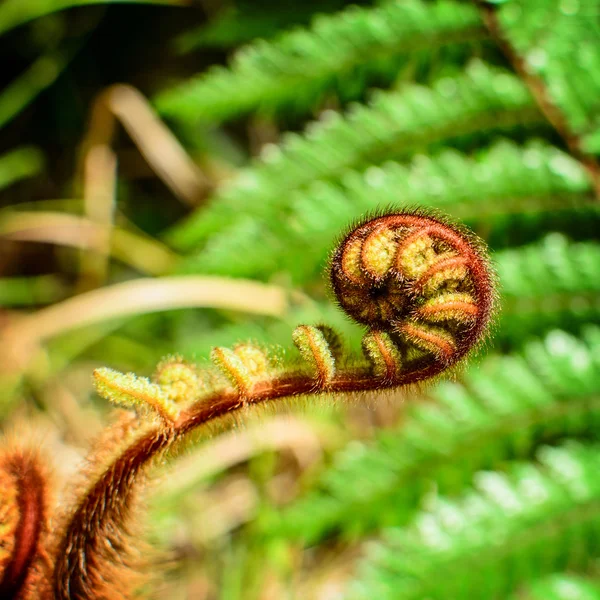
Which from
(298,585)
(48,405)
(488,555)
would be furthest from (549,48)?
(48,405)

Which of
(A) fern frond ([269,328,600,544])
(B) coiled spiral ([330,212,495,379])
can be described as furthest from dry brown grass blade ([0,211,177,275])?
(B) coiled spiral ([330,212,495,379])

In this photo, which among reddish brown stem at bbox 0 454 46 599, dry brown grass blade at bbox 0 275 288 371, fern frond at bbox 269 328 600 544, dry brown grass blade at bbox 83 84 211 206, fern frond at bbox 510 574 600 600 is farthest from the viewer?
dry brown grass blade at bbox 83 84 211 206

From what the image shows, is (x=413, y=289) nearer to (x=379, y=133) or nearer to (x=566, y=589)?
(x=566, y=589)

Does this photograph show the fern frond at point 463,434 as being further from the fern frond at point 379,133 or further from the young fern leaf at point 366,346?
the young fern leaf at point 366,346

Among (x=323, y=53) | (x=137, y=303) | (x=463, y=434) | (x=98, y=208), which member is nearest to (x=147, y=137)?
(x=98, y=208)

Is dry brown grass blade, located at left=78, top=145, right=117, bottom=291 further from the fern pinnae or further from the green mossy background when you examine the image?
the fern pinnae

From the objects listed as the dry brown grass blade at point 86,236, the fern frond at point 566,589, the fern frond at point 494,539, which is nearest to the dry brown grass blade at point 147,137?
the dry brown grass blade at point 86,236

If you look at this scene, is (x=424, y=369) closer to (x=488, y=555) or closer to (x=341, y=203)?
(x=488, y=555)
